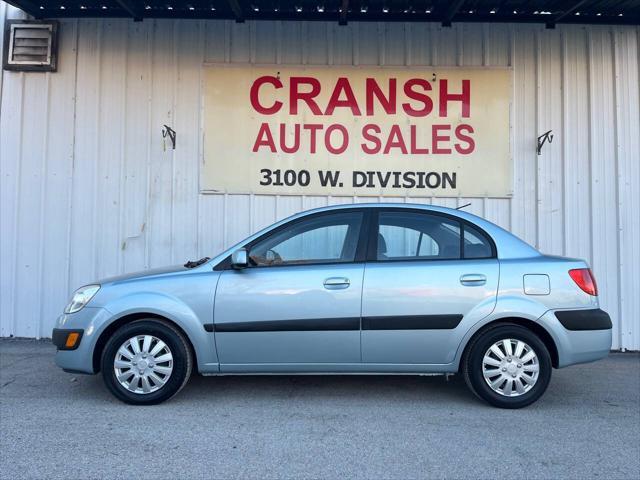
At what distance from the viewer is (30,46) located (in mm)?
7363

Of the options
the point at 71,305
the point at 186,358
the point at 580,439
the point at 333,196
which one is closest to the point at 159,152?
the point at 333,196

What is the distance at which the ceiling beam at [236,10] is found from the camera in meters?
6.59

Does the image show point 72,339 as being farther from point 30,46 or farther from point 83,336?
point 30,46

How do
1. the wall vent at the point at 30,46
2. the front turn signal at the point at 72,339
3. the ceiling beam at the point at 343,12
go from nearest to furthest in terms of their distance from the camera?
the front turn signal at the point at 72,339 < the ceiling beam at the point at 343,12 < the wall vent at the point at 30,46

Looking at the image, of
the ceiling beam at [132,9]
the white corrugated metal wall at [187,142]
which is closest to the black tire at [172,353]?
the white corrugated metal wall at [187,142]

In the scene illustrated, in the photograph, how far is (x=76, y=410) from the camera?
468 centimetres

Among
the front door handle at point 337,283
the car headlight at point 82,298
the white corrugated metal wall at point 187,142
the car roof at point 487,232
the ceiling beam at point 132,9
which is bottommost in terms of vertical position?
the car headlight at point 82,298

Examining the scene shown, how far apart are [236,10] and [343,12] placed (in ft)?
4.13

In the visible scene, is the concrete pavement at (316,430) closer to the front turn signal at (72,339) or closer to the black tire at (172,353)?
the black tire at (172,353)

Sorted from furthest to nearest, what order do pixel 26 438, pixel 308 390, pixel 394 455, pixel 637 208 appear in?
pixel 637 208
pixel 308 390
pixel 26 438
pixel 394 455

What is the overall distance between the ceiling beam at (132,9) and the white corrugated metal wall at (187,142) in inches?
13.4

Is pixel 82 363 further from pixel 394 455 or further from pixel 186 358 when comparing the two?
pixel 394 455

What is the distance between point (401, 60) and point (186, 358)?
4763mm

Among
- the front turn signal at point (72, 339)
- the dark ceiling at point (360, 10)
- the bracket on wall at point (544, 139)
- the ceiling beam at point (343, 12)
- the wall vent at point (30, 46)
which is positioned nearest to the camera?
the front turn signal at point (72, 339)
